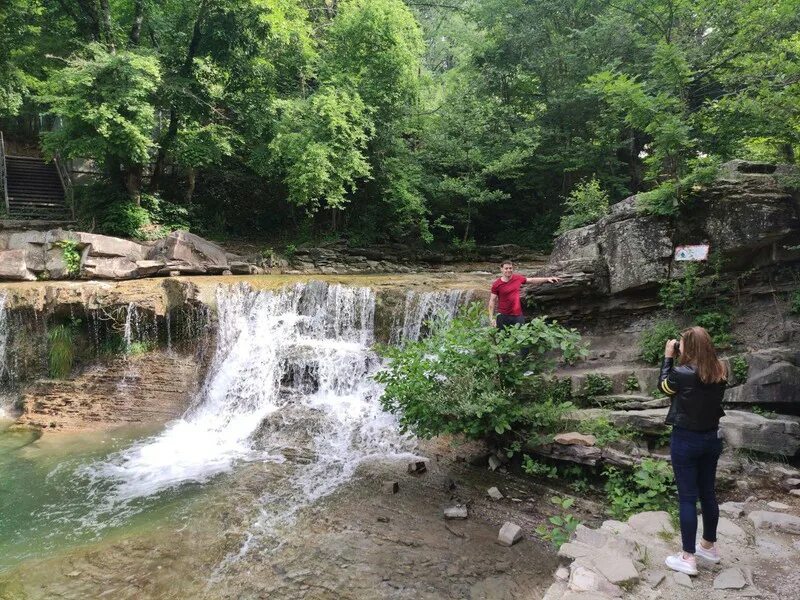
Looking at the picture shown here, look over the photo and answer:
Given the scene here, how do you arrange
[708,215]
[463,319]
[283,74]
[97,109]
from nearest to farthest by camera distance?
[463,319]
[708,215]
[97,109]
[283,74]

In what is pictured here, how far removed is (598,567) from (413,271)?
1176cm

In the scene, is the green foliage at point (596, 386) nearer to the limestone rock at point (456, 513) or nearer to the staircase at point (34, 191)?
the limestone rock at point (456, 513)

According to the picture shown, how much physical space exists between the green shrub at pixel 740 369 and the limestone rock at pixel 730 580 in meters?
3.45

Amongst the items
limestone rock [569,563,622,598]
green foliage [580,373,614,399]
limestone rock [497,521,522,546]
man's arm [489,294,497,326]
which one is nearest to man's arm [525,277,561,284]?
man's arm [489,294,497,326]

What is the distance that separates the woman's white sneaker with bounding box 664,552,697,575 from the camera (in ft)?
10.3

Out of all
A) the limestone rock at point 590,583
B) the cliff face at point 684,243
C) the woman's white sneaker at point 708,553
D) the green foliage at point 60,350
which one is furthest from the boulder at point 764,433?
the green foliage at point 60,350

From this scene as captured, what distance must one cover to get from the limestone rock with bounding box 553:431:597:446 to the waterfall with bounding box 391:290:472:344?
3.88 meters

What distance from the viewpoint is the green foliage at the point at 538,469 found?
5698 millimetres

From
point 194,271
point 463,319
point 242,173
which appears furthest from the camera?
point 242,173

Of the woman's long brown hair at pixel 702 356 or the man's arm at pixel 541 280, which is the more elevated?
the man's arm at pixel 541 280

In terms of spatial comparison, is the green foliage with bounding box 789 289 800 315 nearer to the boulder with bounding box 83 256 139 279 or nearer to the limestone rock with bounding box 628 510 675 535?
the limestone rock with bounding box 628 510 675 535

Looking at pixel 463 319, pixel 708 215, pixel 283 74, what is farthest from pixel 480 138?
pixel 463 319

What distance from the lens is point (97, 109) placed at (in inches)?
424

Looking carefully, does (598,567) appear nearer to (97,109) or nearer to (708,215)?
(708,215)
